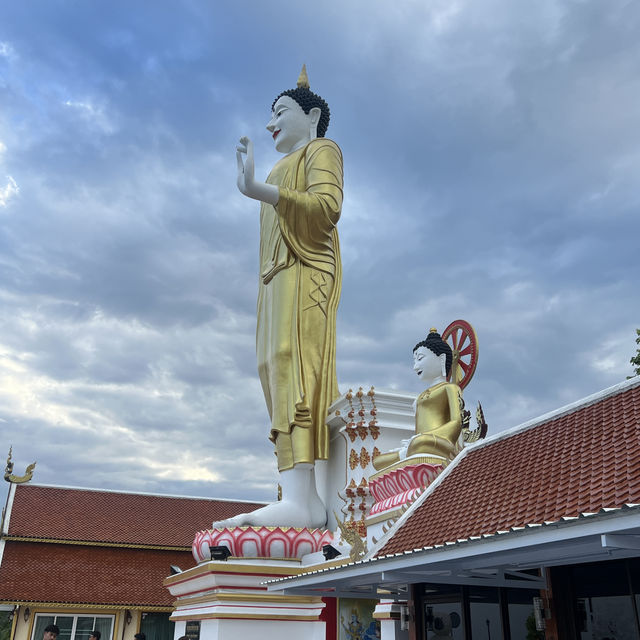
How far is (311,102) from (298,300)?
12.2ft

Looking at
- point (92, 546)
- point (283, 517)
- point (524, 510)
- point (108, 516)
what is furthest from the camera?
point (108, 516)

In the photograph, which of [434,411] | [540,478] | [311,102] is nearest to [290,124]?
[311,102]

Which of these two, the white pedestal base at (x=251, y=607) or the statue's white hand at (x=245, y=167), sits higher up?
the statue's white hand at (x=245, y=167)

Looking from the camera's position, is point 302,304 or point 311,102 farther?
point 311,102

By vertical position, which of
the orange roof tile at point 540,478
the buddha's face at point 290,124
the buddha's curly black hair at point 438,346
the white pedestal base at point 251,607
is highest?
the buddha's face at point 290,124

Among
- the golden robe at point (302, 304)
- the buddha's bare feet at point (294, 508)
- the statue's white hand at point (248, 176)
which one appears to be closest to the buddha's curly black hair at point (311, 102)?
the golden robe at point (302, 304)

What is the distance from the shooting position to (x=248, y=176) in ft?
34.7

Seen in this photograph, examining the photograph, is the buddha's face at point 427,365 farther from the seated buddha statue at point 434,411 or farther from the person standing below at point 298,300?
the person standing below at point 298,300

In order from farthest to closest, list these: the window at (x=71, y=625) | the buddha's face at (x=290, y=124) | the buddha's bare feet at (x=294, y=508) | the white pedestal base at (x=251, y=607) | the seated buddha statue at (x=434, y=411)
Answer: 1. the window at (x=71, y=625)
2. the buddha's face at (x=290, y=124)
3. the buddha's bare feet at (x=294, y=508)
4. the white pedestal base at (x=251, y=607)
5. the seated buddha statue at (x=434, y=411)

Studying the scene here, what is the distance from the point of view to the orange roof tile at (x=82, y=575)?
17.5 m

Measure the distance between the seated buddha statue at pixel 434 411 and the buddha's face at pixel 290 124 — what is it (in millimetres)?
4781

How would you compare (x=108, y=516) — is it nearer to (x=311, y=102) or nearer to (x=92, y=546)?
(x=92, y=546)

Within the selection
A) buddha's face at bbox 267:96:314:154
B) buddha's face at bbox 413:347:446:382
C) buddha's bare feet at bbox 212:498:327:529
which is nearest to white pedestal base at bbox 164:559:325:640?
buddha's bare feet at bbox 212:498:327:529

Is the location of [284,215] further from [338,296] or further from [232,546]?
[232,546]
